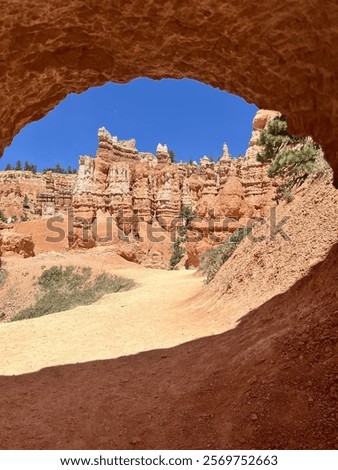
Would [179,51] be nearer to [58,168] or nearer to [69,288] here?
[69,288]

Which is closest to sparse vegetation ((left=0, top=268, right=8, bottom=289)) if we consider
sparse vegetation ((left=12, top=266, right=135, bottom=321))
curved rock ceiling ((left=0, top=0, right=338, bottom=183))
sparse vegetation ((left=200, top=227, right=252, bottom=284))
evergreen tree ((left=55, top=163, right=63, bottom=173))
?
sparse vegetation ((left=12, top=266, right=135, bottom=321))

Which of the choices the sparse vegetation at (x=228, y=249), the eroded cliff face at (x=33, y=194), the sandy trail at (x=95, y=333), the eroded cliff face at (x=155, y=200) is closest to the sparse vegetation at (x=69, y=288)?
the sandy trail at (x=95, y=333)

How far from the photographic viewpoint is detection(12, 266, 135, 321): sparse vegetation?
19156mm

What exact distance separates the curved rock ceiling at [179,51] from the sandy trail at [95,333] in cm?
507

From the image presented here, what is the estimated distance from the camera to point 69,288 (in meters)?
22.5

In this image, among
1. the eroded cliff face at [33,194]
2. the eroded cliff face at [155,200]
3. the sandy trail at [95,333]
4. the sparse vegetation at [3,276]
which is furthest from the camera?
the eroded cliff face at [33,194]

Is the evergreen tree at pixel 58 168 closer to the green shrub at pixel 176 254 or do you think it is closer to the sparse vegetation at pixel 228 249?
the green shrub at pixel 176 254

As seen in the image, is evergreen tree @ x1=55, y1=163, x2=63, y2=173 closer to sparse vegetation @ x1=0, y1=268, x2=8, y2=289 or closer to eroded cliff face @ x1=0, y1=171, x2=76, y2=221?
eroded cliff face @ x1=0, y1=171, x2=76, y2=221

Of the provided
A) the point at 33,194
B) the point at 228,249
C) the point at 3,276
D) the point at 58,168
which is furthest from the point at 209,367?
the point at 58,168

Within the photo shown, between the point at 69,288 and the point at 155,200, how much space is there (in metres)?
29.1

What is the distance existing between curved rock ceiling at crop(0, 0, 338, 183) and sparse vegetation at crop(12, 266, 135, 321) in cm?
1460

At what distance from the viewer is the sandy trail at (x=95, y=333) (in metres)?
8.00

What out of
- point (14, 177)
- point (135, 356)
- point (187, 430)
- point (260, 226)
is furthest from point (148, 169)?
point (14, 177)
